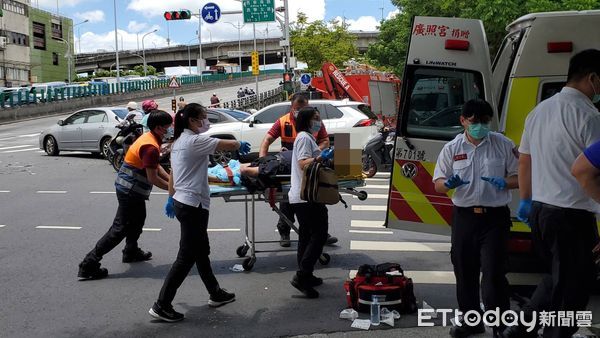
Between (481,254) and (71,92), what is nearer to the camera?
(481,254)

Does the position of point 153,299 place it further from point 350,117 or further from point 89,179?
point 350,117

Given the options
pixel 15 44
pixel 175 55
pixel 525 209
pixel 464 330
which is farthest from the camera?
pixel 175 55

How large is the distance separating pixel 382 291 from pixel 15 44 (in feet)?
257

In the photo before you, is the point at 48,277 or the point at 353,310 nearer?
the point at 353,310

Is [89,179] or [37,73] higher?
[37,73]

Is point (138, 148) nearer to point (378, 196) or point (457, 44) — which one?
point (457, 44)

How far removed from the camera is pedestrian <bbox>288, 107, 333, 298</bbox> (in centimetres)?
595

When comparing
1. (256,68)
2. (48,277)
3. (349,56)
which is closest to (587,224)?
(48,277)

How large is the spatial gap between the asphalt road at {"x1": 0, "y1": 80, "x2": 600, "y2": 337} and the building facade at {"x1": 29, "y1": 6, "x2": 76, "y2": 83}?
2960 inches

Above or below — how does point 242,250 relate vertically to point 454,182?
below

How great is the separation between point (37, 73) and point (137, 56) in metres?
37.5

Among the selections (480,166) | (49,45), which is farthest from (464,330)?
(49,45)

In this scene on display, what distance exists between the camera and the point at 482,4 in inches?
846

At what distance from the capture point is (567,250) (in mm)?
3859
